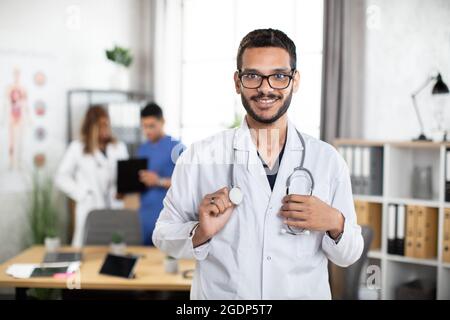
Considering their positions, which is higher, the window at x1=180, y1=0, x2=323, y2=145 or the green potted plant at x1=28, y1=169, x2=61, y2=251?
the window at x1=180, y1=0, x2=323, y2=145

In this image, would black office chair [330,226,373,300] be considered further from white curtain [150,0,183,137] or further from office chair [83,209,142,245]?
office chair [83,209,142,245]

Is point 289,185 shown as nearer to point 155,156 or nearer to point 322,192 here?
point 322,192

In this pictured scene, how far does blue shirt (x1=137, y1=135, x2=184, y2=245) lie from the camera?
46.7 inches

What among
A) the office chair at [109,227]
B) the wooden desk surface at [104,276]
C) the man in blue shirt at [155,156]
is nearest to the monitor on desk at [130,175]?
the man in blue shirt at [155,156]

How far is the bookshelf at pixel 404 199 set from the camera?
1221 mm

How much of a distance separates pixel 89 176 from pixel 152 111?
420mm

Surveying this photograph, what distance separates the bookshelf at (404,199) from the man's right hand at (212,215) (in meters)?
0.35

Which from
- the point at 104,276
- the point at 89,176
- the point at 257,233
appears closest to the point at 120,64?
the point at 89,176

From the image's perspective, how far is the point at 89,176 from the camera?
62.9 inches

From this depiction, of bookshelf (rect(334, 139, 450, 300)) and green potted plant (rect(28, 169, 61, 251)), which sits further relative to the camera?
green potted plant (rect(28, 169, 61, 251))

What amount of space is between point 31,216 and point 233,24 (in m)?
0.73

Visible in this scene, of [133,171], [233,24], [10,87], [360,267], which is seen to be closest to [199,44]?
[233,24]

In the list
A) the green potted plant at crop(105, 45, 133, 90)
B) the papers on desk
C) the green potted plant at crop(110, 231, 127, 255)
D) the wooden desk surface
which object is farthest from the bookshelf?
the green potted plant at crop(110, 231, 127, 255)
